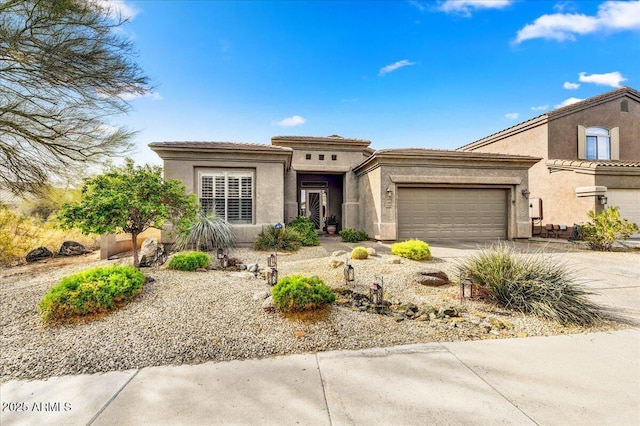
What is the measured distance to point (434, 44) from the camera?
11133mm

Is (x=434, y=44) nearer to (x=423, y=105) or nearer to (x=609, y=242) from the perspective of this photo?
(x=423, y=105)

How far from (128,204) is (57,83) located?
16.0 feet

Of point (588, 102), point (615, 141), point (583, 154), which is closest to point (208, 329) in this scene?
point (583, 154)

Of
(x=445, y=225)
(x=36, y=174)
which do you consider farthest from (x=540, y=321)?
(x=36, y=174)

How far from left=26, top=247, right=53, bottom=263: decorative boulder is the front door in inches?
443

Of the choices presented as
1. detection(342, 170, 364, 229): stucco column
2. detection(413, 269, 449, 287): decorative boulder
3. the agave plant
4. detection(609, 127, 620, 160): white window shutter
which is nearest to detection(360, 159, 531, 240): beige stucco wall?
detection(342, 170, 364, 229): stucco column

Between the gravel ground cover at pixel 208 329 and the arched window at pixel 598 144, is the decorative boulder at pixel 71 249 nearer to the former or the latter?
the gravel ground cover at pixel 208 329

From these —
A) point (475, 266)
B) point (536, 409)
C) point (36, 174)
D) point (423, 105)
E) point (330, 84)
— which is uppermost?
point (330, 84)

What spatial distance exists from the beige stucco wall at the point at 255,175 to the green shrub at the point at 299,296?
6.79 metres

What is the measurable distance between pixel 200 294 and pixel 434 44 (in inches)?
510

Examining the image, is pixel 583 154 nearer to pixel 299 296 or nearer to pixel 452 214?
pixel 452 214

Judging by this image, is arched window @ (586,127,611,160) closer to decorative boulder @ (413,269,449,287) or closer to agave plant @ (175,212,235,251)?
decorative boulder @ (413,269,449,287)

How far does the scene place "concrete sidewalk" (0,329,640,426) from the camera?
6.71ft

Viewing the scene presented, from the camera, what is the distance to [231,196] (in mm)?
10594
